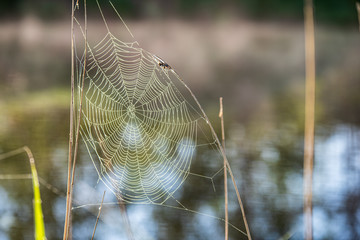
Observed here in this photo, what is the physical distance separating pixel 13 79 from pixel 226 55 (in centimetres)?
720

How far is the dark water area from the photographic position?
19.4ft

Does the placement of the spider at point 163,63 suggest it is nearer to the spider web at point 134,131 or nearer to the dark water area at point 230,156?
the spider web at point 134,131

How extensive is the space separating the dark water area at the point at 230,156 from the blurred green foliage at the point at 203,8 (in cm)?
530

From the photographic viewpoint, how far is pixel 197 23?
66.3 ft

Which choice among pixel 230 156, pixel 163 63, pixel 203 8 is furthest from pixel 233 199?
pixel 203 8

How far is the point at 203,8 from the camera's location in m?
22.8

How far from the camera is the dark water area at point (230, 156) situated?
5914 mm

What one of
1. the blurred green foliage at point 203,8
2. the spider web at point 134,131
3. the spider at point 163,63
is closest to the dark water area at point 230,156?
the spider web at point 134,131

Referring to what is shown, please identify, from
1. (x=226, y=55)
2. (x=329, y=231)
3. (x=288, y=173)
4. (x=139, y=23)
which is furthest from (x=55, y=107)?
(x=139, y=23)

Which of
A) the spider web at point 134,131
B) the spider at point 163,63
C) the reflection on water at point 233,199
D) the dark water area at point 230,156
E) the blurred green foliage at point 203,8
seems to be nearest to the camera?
the spider at point 163,63

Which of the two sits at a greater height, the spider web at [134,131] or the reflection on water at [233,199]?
the spider web at [134,131]

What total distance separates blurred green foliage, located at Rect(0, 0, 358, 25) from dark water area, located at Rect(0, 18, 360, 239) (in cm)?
530

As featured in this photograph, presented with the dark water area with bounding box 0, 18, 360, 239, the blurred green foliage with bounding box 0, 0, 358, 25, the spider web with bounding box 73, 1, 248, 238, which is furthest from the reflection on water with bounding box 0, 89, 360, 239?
the blurred green foliage with bounding box 0, 0, 358, 25

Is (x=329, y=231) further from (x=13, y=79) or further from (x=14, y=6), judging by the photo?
(x=14, y=6)
